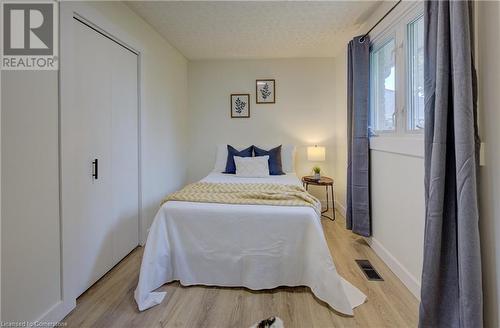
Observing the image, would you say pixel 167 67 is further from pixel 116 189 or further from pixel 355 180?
pixel 355 180

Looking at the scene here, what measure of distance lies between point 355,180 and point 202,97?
113 inches

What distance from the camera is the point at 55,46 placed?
1744 millimetres

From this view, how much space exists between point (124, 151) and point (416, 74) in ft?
8.81

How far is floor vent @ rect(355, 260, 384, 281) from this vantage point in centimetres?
226

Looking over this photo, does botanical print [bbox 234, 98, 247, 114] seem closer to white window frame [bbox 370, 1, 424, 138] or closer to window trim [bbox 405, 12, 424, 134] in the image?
white window frame [bbox 370, 1, 424, 138]

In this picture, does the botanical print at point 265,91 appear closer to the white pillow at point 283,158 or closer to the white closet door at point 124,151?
the white pillow at point 283,158

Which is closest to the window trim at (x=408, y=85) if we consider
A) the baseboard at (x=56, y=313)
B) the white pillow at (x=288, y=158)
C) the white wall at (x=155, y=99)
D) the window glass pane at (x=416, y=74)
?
the window glass pane at (x=416, y=74)

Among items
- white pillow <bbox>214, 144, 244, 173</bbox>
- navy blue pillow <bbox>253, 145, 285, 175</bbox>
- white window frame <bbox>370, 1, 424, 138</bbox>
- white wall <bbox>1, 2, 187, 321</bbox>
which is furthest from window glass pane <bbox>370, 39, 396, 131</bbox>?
white wall <bbox>1, 2, 187, 321</bbox>

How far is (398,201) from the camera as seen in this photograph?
2.29m

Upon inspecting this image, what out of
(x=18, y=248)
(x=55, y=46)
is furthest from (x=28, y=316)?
(x=55, y=46)

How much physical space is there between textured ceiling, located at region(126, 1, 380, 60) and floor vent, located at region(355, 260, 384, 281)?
2.50m

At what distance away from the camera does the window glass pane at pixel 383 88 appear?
2533mm

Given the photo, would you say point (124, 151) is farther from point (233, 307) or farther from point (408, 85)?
point (408, 85)

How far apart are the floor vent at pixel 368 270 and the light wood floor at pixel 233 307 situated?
6 centimetres
